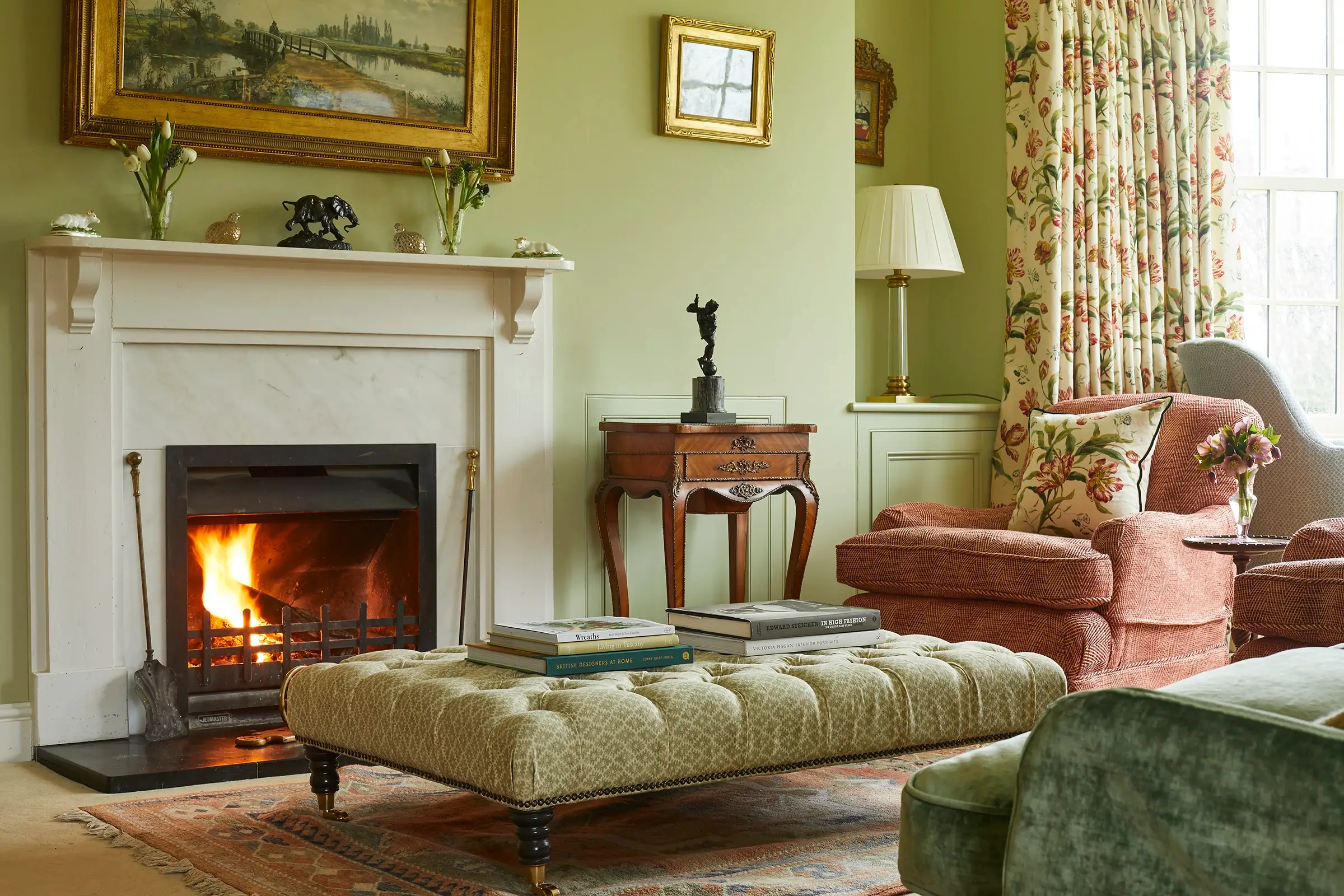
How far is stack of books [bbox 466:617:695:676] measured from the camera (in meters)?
2.31

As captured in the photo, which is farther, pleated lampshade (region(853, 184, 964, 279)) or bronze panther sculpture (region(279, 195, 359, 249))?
pleated lampshade (region(853, 184, 964, 279))

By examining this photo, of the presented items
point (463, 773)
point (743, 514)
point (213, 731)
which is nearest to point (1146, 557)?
point (743, 514)

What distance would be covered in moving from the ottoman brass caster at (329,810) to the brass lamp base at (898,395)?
277 cm

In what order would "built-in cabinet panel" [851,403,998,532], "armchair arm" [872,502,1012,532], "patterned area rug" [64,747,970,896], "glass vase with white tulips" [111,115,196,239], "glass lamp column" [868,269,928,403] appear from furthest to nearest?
"glass lamp column" [868,269,928,403] → "built-in cabinet panel" [851,403,998,532] → "armchair arm" [872,502,1012,532] → "glass vase with white tulips" [111,115,196,239] → "patterned area rug" [64,747,970,896]

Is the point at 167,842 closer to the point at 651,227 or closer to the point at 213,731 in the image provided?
the point at 213,731

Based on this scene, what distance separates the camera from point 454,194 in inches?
151

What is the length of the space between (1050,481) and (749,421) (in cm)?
94

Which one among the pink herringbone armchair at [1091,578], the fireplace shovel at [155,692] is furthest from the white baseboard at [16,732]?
the pink herringbone armchair at [1091,578]

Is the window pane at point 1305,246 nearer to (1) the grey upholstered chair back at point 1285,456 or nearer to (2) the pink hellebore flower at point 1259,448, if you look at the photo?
(1) the grey upholstered chair back at point 1285,456

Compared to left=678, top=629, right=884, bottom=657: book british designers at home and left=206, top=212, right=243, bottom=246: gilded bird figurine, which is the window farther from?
left=206, top=212, right=243, bottom=246: gilded bird figurine

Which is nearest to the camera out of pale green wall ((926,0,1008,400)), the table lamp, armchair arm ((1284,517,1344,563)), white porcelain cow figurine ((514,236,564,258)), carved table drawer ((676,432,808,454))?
armchair arm ((1284,517,1344,563))

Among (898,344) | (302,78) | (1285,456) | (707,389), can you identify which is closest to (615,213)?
(707,389)

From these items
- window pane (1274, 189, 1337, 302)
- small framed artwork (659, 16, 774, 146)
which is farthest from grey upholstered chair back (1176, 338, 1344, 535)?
small framed artwork (659, 16, 774, 146)

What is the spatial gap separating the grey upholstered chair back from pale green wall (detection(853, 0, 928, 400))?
121 centimetres
